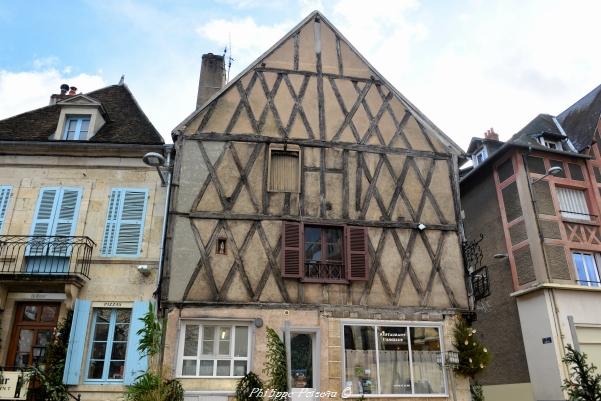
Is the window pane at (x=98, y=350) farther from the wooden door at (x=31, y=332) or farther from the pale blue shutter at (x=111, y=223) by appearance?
the pale blue shutter at (x=111, y=223)

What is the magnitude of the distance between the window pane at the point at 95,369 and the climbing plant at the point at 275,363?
3.13m

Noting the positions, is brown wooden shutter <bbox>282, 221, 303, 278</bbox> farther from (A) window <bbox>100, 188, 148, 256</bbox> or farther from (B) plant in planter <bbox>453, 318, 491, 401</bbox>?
(B) plant in planter <bbox>453, 318, 491, 401</bbox>

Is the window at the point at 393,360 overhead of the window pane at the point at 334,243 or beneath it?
beneath

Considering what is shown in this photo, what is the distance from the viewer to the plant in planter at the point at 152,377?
8094 mm

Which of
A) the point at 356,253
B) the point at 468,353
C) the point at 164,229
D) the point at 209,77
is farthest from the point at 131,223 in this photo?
the point at 468,353

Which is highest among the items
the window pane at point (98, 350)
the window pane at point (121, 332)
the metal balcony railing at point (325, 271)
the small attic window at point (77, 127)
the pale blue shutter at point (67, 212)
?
the small attic window at point (77, 127)

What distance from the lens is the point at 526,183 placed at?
13430mm

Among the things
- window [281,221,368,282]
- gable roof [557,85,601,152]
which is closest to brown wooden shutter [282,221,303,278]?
window [281,221,368,282]

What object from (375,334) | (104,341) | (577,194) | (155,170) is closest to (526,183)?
(577,194)

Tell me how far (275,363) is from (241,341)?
85 cm

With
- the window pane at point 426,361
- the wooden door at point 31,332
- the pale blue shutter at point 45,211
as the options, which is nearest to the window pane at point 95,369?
the wooden door at point 31,332

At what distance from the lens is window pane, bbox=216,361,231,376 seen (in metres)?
9.00

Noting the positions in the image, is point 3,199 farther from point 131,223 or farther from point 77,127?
point 131,223

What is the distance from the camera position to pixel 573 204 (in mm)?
13836
